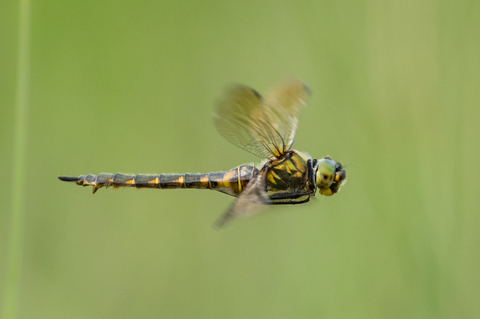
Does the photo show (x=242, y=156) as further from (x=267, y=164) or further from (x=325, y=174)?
(x=325, y=174)

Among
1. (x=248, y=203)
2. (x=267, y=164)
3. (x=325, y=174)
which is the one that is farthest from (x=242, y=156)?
(x=248, y=203)

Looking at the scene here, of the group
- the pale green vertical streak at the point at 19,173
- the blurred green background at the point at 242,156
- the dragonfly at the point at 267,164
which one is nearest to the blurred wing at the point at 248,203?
the dragonfly at the point at 267,164

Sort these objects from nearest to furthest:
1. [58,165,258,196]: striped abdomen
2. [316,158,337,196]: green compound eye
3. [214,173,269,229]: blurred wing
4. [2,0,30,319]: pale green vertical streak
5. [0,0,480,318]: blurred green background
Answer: [2,0,30,319]: pale green vertical streak < [214,173,269,229]: blurred wing < [0,0,480,318]: blurred green background < [316,158,337,196]: green compound eye < [58,165,258,196]: striped abdomen

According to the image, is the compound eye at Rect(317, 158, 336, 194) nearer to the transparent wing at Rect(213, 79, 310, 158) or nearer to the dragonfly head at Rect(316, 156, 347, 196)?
the dragonfly head at Rect(316, 156, 347, 196)

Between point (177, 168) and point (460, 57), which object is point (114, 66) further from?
point (460, 57)

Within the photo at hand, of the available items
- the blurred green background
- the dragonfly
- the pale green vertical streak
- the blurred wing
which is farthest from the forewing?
the pale green vertical streak

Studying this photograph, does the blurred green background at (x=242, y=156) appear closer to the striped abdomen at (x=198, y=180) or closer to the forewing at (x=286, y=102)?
the forewing at (x=286, y=102)
